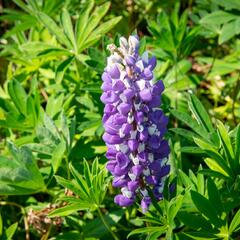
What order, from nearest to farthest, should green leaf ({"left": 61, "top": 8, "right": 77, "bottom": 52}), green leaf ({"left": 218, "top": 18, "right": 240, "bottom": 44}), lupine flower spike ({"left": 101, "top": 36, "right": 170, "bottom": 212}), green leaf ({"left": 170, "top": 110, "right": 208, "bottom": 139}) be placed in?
1. lupine flower spike ({"left": 101, "top": 36, "right": 170, "bottom": 212})
2. green leaf ({"left": 170, "top": 110, "right": 208, "bottom": 139})
3. green leaf ({"left": 61, "top": 8, "right": 77, "bottom": 52})
4. green leaf ({"left": 218, "top": 18, "right": 240, "bottom": 44})

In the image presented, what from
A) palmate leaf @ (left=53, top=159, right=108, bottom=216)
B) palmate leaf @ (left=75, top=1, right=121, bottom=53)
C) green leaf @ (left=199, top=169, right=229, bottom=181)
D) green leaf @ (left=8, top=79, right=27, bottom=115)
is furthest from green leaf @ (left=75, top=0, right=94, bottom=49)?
green leaf @ (left=199, top=169, right=229, bottom=181)

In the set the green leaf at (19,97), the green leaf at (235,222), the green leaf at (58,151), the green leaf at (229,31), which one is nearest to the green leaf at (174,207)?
the green leaf at (235,222)

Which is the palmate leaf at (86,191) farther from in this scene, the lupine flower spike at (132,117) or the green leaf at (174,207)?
the green leaf at (174,207)

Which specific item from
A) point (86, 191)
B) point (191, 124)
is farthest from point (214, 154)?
point (86, 191)

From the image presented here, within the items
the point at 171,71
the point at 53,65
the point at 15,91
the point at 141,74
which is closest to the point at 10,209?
the point at 15,91

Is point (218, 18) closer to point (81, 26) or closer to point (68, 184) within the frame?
point (81, 26)

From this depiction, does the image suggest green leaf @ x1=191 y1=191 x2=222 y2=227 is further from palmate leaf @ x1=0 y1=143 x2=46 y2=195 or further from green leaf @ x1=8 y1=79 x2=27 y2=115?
green leaf @ x1=8 y1=79 x2=27 y2=115

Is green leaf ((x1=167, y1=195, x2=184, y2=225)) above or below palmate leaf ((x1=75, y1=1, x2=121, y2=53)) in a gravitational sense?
below
